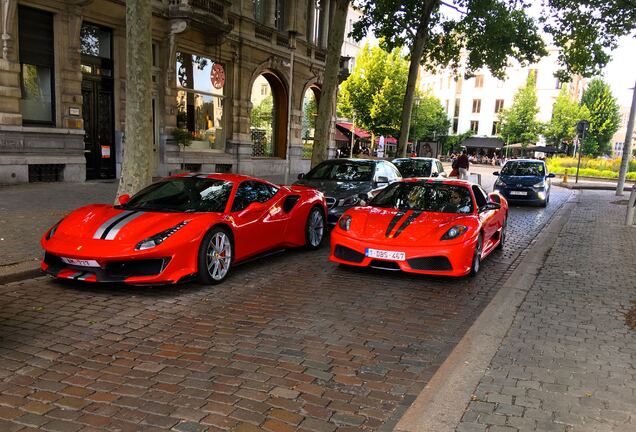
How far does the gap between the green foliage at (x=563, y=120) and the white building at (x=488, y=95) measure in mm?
4638

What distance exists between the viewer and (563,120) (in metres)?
62.9

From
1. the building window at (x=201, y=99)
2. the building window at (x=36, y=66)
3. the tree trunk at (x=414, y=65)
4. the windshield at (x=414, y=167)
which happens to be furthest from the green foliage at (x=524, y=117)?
the building window at (x=36, y=66)

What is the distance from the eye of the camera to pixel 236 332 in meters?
4.62

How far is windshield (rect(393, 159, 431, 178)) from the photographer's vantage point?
15.4 meters

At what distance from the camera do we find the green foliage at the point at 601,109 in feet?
222

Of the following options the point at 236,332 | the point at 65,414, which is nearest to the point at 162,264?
the point at 236,332

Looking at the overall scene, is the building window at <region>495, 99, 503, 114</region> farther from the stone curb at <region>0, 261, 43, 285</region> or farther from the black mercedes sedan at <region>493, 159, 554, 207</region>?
the stone curb at <region>0, 261, 43, 285</region>

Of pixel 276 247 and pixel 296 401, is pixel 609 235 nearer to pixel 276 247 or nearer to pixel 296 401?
pixel 276 247

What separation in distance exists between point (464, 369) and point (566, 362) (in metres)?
0.91

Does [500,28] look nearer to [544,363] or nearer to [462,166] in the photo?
[462,166]

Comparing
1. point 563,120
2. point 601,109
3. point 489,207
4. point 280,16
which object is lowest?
point 489,207

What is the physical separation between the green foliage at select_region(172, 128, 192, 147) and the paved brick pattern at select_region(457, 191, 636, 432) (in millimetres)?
13758

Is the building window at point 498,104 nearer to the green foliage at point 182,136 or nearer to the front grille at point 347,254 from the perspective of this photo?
the green foliage at point 182,136

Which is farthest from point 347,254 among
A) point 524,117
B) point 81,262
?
point 524,117
